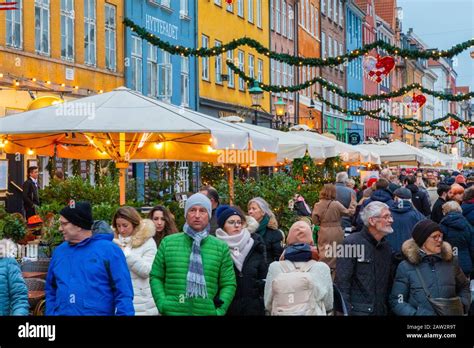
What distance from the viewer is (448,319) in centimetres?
606

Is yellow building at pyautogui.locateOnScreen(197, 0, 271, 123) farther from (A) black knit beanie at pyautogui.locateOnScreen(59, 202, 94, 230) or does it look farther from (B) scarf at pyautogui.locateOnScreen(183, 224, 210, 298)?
(A) black knit beanie at pyautogui.locateOnScreen(59, 202, 94, 230)

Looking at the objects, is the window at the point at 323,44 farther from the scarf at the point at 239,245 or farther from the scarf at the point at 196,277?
the scarf at the point at 196,277

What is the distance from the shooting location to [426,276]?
7.82 m

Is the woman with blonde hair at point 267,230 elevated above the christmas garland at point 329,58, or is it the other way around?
the christmas garland at point 329,58

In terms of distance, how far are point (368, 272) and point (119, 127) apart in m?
4.39

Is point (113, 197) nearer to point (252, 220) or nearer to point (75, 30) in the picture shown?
point (252, 220)

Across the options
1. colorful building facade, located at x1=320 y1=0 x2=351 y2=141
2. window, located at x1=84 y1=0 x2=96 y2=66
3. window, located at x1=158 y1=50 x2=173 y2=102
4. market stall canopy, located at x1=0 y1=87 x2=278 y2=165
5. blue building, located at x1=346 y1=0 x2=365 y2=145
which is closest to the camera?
market stall canopy, located at x1=0 y1=87 x2=278 y2=165

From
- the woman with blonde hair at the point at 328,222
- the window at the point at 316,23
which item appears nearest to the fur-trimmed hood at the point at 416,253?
the woman with blonde hair at the point at 328,222

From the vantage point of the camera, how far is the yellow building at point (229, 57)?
36.8 m

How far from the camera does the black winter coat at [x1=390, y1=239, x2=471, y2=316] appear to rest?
25.4 ft

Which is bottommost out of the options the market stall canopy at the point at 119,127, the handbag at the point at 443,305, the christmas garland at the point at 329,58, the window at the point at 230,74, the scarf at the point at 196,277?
the handbag at the point at 443,305

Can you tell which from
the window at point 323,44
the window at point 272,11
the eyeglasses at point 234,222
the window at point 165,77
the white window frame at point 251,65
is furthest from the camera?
the window at point 323,44

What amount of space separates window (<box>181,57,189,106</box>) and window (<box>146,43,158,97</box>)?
2572 mm

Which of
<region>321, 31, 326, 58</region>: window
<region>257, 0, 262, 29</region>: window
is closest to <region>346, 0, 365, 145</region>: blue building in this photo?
<region>321, 31, 326, 58</region>: window
